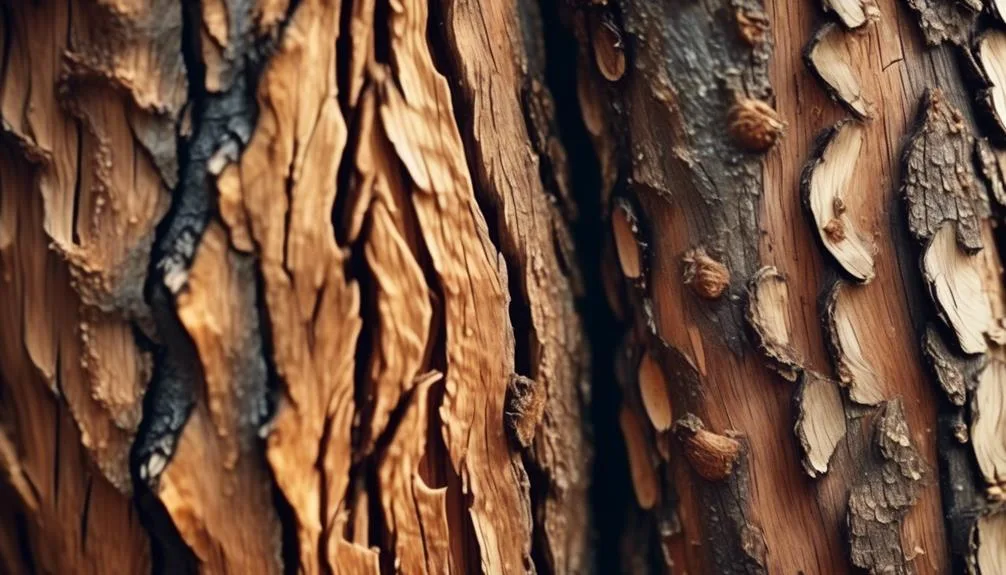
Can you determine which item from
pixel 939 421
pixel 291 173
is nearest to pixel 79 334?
pixel 291 173

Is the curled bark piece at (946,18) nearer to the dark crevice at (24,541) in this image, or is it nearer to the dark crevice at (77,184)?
the dark crevice at (77,184)

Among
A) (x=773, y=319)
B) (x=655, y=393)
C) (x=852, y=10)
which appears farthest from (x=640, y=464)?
(x=852, y=10)

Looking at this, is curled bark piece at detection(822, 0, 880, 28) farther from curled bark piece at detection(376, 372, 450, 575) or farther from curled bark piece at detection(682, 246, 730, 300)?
curled bark piece at detection(376, 372, 450, 575)

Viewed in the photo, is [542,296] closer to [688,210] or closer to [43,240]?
[688,210]

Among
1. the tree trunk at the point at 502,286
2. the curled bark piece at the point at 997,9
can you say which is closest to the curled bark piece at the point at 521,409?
the tree trunk at the point at 502,286

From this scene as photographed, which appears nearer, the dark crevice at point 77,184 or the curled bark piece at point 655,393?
the dark crevice at point 77,184
